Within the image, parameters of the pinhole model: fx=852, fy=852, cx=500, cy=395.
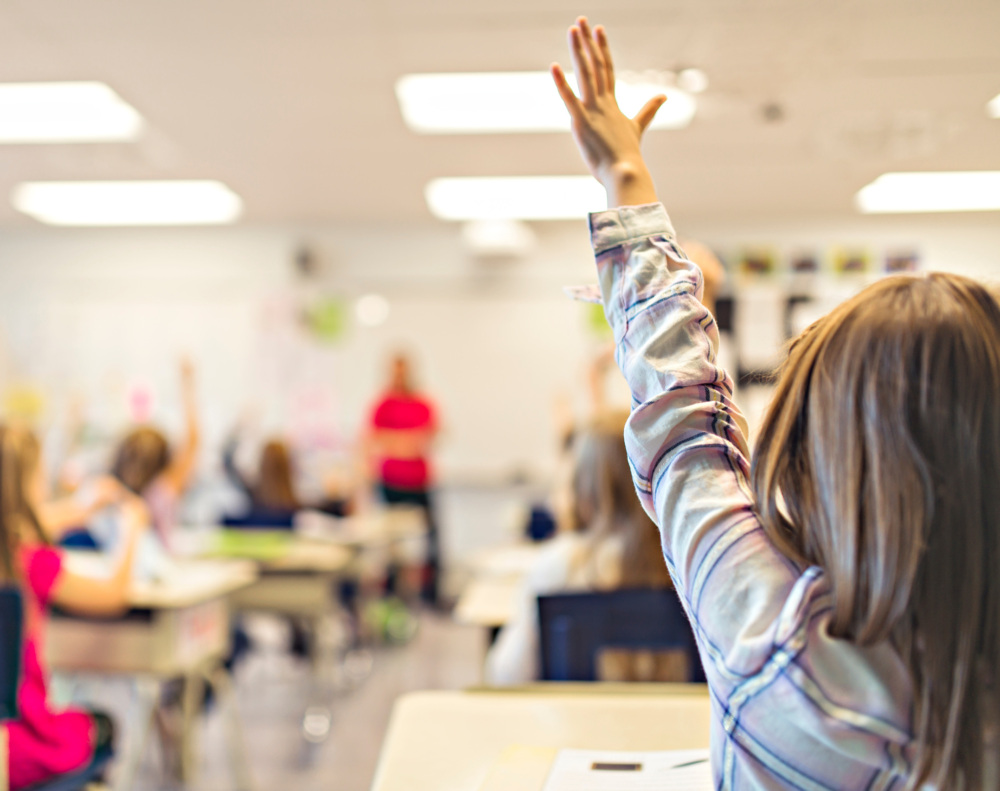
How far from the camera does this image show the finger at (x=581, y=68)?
0.84m

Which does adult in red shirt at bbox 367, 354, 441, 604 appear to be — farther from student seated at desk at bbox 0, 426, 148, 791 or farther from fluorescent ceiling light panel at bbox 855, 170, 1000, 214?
student seated at desk at bbox 0, 426, 148, 791

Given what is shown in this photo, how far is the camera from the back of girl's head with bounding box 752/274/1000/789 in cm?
60

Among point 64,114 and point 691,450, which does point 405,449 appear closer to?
point 64,114

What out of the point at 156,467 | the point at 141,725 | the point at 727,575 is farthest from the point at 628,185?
the point at 156,467

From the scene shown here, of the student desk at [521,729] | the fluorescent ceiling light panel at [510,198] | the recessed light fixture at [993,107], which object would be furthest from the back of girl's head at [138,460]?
the recessed light fixture at [993,107]

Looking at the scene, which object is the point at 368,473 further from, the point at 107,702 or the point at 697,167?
the point at 697,167

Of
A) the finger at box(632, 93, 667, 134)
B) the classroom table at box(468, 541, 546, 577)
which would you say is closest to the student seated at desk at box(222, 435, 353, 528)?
the classroom table at box(468, 541, 546, 577)

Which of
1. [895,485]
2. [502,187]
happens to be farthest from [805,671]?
[502,187]

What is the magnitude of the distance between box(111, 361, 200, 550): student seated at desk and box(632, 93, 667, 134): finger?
8.34 ft

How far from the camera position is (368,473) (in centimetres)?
572

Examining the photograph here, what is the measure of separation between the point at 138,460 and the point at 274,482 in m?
1.36

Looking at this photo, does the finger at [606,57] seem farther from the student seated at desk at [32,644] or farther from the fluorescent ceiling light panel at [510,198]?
the fluorescent ceiling light panel at [510,198]

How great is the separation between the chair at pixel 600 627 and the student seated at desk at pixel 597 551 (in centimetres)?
22

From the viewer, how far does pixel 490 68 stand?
301 centimetres
